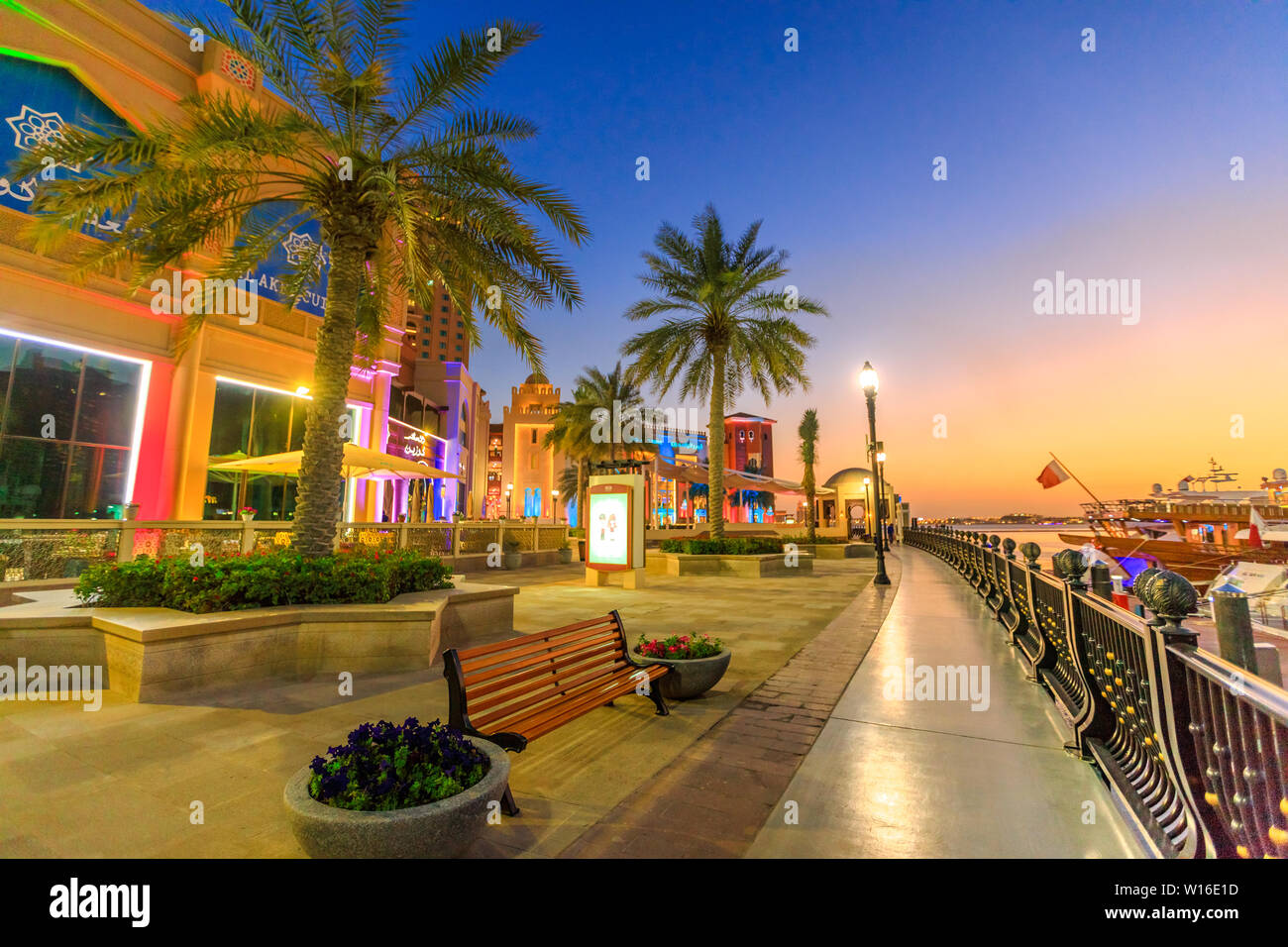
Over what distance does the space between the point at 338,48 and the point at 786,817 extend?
10990mm

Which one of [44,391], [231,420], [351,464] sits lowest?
[351,464]

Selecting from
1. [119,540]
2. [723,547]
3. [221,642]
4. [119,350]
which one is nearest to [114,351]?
[119,350]

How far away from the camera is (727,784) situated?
368cm

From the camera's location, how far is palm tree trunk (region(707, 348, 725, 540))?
19375mm

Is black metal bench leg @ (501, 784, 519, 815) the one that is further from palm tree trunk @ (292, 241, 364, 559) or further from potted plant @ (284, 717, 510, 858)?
palm tree trunk @ (292, 241, 364, 559)

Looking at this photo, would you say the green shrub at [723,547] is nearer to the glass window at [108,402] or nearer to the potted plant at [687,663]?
the potted plant at [687,663]

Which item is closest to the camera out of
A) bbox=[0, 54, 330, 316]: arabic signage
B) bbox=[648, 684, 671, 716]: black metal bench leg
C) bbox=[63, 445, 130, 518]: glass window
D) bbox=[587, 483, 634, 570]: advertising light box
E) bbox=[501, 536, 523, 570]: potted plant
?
bbox=[648, 684, 671, 716]: black metal bench leg

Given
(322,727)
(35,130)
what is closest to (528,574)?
(322,727)

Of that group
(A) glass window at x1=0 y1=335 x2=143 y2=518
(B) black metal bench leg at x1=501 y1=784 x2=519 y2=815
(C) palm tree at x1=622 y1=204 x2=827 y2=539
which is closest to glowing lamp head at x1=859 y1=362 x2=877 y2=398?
(C) palm tree at x1=622 y1=204 x2=827 y2=539

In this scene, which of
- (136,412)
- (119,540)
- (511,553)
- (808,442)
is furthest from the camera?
(808,442)

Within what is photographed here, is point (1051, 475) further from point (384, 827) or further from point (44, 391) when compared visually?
point (44, 391)

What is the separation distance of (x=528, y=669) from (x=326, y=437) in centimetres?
512

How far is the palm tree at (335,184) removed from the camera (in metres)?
7.26

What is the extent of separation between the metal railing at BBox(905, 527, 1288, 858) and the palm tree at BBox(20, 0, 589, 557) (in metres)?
7.77
